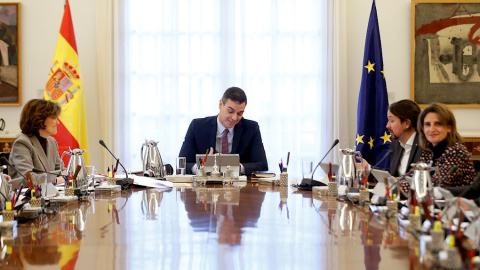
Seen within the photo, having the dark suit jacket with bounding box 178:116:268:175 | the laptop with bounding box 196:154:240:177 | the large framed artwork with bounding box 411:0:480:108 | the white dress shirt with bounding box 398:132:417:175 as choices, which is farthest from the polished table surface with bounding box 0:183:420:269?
the large framed artwork with bounding box 411:0:480:108

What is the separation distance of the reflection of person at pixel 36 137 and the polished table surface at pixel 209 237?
1226 mm

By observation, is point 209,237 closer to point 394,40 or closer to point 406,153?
point 406,153

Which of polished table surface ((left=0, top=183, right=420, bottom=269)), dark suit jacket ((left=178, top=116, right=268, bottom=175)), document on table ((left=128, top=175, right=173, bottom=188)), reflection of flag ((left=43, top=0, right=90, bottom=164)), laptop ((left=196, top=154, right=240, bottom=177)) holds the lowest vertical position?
polished table surface ((left=0, top=183, right=420, bottom=269))

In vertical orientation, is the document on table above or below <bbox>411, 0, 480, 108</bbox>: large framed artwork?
below

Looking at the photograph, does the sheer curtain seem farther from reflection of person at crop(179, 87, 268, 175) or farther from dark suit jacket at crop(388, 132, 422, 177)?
dark suit jacket at crop(388, 132, 422, 177)

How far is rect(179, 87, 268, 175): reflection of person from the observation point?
4996 mm

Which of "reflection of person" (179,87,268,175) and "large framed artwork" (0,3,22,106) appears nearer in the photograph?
"reflection of person" (179,87,268,175)

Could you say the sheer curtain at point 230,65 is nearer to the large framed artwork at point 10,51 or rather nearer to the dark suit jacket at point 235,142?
the large framed artwork at point 10,51

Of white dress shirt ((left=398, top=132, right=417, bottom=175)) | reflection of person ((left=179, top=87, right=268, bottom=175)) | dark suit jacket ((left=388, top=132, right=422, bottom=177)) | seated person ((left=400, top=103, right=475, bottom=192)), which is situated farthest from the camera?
reflection of person ((left=179, top=87, right=268, bottom=175))

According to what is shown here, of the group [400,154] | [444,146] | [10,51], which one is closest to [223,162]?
[400,154]

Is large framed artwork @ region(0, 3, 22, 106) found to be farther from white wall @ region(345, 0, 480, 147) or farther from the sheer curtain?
white wall @ region(345, 0, 480, 147)

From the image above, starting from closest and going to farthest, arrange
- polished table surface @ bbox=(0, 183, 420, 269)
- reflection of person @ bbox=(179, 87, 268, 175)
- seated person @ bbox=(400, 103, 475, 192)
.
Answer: polished table surface @ bbox=(0, 183, 420, 269) < seated person @ bbox=(400, 103, 475, 192) < reflection of person @ bbox=(179, 87, 268, 175)

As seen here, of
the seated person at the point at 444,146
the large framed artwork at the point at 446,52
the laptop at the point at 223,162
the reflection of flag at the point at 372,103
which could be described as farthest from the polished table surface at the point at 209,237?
the large framed artwork at the point at 446,52

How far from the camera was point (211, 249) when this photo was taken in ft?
6.40
